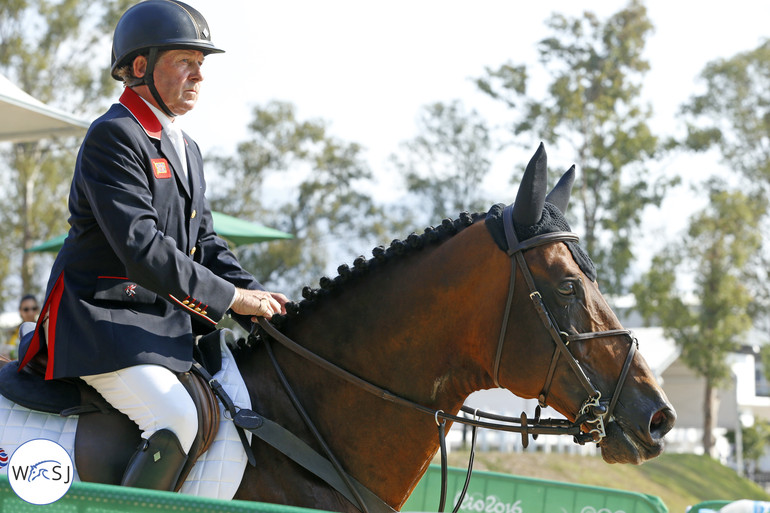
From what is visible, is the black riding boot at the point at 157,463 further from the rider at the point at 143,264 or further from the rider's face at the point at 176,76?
the rider's face at the point at 176,76

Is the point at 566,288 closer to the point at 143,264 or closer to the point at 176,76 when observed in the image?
the point at 143,264

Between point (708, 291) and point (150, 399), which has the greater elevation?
point (708, 291)

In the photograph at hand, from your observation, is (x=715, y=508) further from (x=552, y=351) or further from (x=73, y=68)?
(x=73, y=68)

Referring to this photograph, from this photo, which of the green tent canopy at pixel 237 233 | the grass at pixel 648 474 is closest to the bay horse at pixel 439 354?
the green tent canopy at pixel 237 233

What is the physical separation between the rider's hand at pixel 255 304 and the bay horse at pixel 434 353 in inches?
5.7

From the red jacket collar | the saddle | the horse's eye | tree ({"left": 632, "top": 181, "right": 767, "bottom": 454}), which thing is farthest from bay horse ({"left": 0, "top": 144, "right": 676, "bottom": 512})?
tree ({"left": 632, "top": 181, "right": 767, "bottom": 454})

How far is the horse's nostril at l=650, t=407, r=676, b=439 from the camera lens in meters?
2.76

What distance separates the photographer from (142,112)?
3.01 m

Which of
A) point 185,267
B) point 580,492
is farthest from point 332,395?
point 580,492

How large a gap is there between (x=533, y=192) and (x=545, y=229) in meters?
0.15

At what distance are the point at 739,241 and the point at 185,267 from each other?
2332 cm

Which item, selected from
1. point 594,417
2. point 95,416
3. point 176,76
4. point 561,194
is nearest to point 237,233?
point 176,76

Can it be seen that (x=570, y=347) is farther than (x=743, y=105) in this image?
No

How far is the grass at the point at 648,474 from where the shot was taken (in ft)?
44.8
